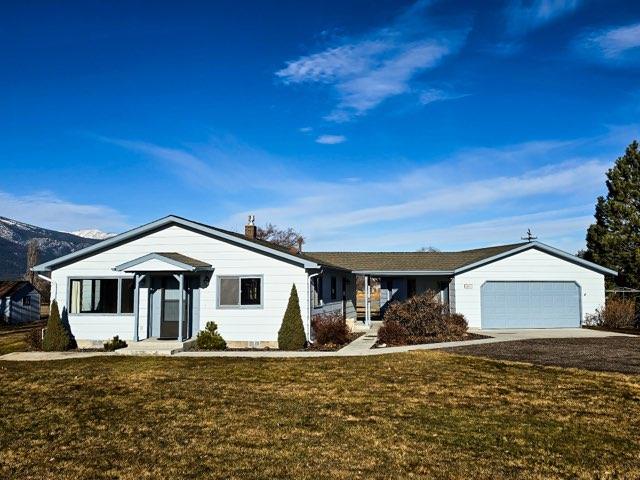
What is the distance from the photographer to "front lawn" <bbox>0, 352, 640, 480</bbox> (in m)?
5.82

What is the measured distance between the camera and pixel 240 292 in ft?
57.2

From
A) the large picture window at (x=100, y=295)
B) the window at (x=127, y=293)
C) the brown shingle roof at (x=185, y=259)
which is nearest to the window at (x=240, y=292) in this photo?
the brown shingle roof at (x=185, y=259)

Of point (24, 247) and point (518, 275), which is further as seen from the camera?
point (24, 247)

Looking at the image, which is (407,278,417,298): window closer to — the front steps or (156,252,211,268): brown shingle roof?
(156,252,211,268): brown shingle roof

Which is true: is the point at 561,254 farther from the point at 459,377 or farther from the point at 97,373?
the point at 97,373

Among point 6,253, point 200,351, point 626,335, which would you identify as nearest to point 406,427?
point 200,351

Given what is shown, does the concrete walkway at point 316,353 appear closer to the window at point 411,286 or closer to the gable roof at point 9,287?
the window at point 411,286

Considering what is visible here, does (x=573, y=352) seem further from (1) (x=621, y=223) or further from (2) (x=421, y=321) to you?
(1) (x=621, y=223)

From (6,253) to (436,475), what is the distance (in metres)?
162

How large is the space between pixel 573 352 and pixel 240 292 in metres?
10.7

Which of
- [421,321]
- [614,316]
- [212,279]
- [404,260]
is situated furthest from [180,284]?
[614,316]

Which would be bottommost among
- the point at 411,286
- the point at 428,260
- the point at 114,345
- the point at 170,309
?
the point at 114,345

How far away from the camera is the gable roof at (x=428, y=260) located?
23359 mm

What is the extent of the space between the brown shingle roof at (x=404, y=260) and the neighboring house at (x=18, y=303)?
20365mm
